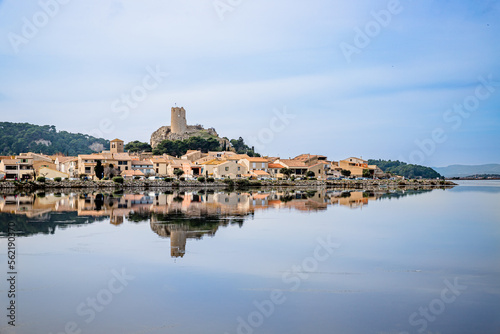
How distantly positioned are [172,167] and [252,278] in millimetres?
57435

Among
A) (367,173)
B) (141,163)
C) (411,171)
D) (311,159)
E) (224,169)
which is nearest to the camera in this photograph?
(224,169)

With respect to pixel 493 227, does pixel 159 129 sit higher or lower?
higher

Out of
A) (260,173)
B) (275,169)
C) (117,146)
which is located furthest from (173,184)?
(117,146)

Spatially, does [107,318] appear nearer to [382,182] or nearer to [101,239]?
[101,239]

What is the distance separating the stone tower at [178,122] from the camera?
101000 millimetres

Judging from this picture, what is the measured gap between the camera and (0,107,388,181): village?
5656 cm

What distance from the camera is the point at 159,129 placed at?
107m

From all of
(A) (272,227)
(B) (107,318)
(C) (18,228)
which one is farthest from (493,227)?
(C) (18,228)

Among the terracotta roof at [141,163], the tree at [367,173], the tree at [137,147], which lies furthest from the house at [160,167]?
the tree at [367,173]

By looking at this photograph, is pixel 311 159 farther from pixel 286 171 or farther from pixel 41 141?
pixel 41 141

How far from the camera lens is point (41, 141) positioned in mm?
134750

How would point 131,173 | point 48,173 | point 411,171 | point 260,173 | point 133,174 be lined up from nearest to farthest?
1. point 48,173
2. point 133,174
3. point 131,173
4. point 260,173
5. point 411,171

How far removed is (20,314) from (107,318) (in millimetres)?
1545

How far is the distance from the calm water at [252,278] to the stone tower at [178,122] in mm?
82170
